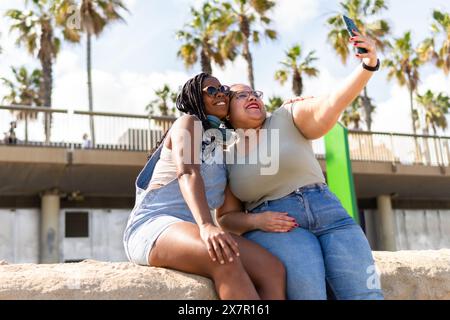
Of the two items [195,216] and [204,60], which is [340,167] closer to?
[195,216]

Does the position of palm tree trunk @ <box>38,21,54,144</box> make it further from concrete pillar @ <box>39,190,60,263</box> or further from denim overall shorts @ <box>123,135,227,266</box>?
denim overall shorts @ <box>123,135,227,266</box>

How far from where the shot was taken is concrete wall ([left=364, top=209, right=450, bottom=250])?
22.0 metres

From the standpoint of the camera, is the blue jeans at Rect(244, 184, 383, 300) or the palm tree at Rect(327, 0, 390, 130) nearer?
the blue jeans at Rect(244, 184, 383, 300)

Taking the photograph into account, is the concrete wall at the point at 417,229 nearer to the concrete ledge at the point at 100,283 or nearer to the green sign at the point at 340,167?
the green sign at the point at 340,167

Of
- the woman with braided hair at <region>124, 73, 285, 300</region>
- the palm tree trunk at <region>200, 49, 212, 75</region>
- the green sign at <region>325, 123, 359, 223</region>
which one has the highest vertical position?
the palm tree trunk at <region>200, 49, 212, 75</region>

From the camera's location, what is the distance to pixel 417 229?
22594 millimetres

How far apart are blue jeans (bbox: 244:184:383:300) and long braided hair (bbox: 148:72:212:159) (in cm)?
53

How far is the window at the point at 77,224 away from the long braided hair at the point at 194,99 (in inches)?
612

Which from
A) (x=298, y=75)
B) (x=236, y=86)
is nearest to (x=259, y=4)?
(x=298, y=75)

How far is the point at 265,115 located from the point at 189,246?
913mm

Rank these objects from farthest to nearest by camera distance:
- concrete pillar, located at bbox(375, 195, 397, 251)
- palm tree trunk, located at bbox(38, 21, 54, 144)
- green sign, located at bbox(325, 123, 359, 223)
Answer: palm tree trunk, located at bbox(38, 21, 54, 144)
concrete pillar, located at bbox(375, 195, 397, 251)
green sign, located at bbox(325, 123, 359, 223)

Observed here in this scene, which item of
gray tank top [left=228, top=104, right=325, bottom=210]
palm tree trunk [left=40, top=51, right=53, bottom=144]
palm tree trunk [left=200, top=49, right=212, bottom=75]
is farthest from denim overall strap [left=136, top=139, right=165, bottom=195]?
palm tree trunk [left=200, top=49, right=212, bottom=75]

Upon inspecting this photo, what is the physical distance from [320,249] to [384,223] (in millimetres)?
20028
